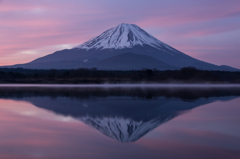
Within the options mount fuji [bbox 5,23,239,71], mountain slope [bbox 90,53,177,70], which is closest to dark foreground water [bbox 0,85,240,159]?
mount fuji [bbox 5,23,239,71]

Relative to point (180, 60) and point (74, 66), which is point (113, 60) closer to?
point (74, 66)

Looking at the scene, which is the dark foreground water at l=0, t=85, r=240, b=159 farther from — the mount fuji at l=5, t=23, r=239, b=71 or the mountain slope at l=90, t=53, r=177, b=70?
the mountain slope at l=90, t=53, r=177, b=70

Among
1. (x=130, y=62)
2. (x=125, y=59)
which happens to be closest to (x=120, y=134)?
(x=130, y=62)

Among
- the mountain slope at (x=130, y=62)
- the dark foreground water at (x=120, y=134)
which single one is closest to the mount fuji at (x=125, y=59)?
the mountain slope at (x=130, y=62)

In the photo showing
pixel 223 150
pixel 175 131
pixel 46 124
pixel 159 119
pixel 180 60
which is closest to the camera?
pixel 223 150

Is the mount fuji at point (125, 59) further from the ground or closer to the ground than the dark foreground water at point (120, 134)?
further from the ground

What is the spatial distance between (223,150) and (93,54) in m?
181

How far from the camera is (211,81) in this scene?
5831cm

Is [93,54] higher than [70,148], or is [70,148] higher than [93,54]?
[93,54]

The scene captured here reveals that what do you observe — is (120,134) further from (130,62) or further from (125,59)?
(125,59)

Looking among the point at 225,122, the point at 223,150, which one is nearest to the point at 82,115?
the point at 225,122

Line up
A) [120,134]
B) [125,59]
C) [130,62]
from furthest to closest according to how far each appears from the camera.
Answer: [125,59] < [130,62] < [120,134]

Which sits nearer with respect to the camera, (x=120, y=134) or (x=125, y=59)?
(x=120, y=134)

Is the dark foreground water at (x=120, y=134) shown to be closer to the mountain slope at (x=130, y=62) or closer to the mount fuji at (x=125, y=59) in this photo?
the mount fuji at (x=125, y=59)
